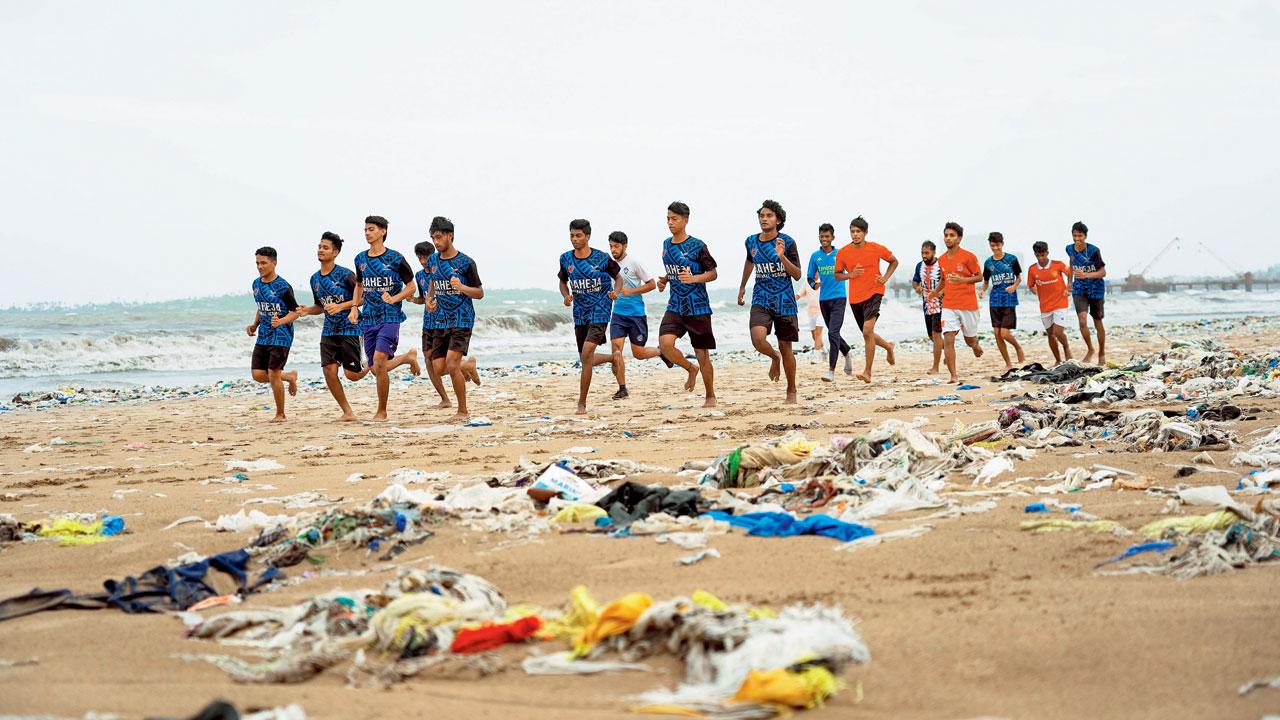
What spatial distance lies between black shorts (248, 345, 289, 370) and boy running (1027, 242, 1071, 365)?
9788 millimetres

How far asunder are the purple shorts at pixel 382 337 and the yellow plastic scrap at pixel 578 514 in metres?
6.57

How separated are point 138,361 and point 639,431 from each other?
20.7m

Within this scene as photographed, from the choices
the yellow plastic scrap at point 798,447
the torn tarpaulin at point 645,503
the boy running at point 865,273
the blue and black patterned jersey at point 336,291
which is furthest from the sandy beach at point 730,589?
the boy running at point 865,273

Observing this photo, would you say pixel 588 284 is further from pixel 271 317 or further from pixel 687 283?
pixel 271 317

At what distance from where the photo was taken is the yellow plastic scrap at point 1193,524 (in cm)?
391

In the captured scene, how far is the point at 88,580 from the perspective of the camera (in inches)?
169

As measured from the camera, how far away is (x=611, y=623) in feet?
9.73

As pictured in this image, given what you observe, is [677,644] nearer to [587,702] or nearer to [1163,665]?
[587,702]

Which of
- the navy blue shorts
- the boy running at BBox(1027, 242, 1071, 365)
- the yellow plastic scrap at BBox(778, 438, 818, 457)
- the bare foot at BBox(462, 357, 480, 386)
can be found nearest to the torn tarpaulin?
the yellow plastic scrap at BBox(778, 438, 818, 457)

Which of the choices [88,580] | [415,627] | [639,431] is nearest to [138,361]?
[639,431]

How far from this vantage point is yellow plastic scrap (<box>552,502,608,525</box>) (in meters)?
4.84

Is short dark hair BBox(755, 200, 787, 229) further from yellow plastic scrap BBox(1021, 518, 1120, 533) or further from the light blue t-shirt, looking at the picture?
yellow plastic scrap BBox(1021, 518, 1120, 533)

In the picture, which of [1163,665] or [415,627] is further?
[415,627]

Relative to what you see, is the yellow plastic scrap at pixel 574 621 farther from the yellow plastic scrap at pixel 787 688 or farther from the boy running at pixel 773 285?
the boy running at pixel 773 285
